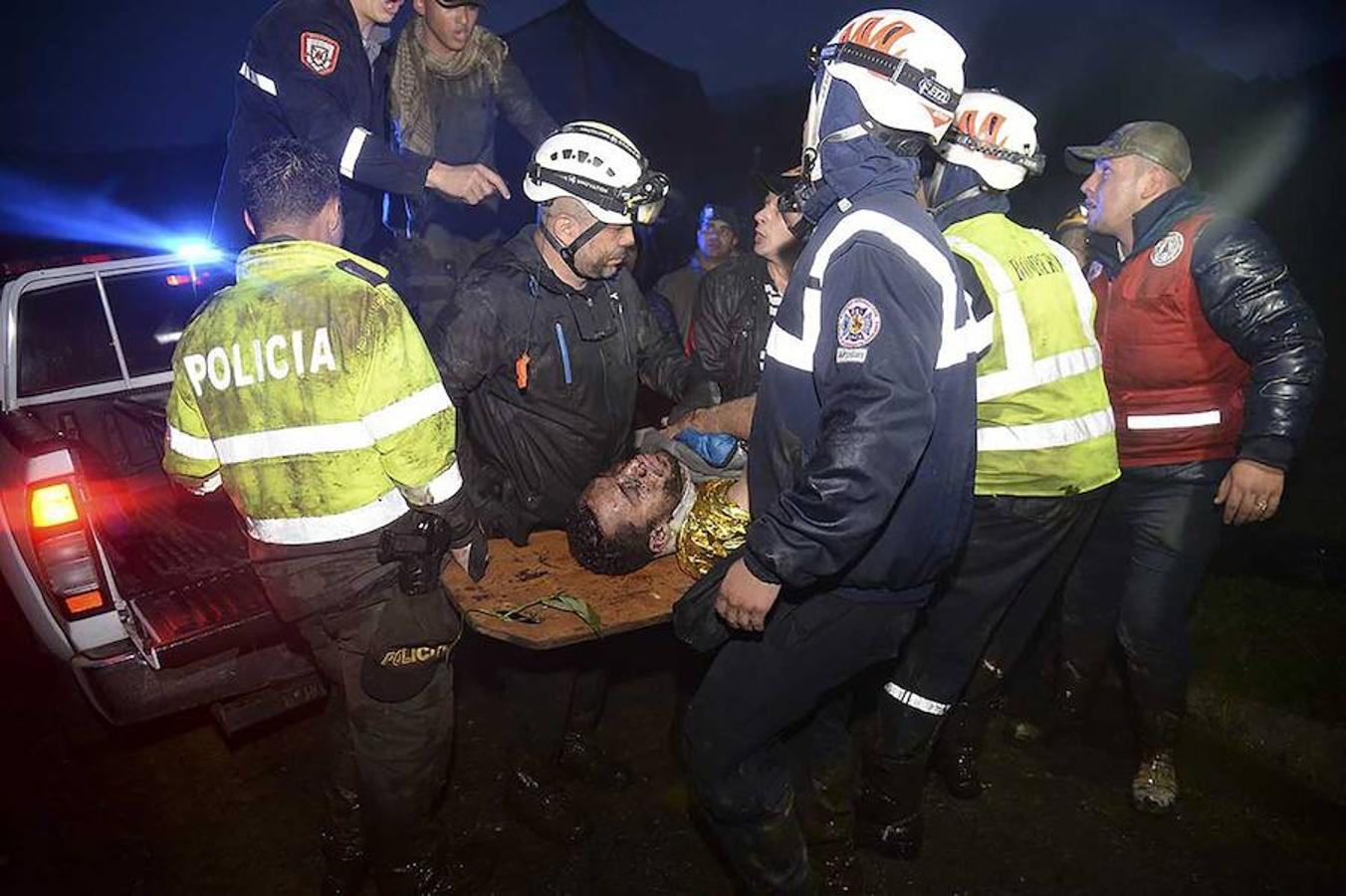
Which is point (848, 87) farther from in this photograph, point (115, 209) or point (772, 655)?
point (115, 209)

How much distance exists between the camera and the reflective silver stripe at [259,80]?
12.7 ft

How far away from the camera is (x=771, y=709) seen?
266 cm

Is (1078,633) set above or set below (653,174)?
below

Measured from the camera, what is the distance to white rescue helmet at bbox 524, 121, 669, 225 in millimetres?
3359

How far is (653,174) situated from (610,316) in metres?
0.63

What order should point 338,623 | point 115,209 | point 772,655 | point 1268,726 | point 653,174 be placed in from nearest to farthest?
point 772,655
point 338,623
point 653,174
point 1268,726
point 115,209

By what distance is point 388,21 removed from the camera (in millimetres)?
4105

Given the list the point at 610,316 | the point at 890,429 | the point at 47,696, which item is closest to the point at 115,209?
the point at 47,696

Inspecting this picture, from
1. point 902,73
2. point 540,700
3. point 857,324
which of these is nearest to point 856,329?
point 857,324

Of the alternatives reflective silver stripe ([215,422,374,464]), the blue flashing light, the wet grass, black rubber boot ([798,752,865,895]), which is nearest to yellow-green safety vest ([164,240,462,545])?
reflective silver stripe ([215,422,374,464])

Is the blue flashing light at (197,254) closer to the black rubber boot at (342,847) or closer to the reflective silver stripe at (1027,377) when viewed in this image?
the black rubber boot at (342,847)

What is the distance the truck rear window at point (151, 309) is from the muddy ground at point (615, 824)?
2199mm

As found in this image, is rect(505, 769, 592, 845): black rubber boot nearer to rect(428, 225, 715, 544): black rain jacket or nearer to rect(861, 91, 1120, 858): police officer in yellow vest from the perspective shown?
rect(428, 225, 715, 544): black rain jacket

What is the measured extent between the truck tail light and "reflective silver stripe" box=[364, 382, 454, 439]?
171 cm
